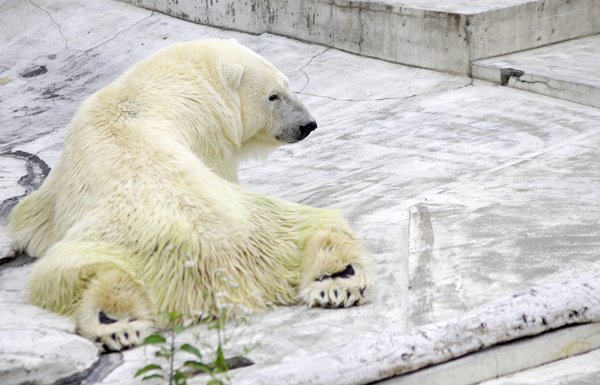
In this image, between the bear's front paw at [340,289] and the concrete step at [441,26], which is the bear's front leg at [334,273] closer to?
the bear's front paw at [340,289]

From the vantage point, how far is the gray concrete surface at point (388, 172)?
94.1 inches

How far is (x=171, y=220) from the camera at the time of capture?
2.34 m

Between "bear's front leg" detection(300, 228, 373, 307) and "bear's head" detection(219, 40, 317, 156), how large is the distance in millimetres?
876

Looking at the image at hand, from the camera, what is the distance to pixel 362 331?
2268 millimetres

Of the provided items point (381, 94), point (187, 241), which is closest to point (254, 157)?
point (187, 241)

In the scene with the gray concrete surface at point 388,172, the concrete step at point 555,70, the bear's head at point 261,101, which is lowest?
the gray concrete surface at point 388,172

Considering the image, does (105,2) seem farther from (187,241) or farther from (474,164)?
(187,241)

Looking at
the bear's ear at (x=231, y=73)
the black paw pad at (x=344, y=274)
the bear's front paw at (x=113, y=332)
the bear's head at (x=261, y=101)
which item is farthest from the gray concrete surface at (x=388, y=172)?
the bear's ear at (x=231, y=73)

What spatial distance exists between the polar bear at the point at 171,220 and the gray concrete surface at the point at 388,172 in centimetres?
11

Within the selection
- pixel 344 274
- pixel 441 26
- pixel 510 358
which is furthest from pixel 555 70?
pixel 510 358

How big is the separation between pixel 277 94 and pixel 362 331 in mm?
1428

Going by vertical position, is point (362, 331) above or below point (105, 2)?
below

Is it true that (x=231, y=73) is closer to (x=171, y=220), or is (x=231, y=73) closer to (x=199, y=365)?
(x=171, y=220)

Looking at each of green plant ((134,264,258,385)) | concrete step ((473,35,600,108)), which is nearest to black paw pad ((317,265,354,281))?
green plant ((134,264,258,385))
